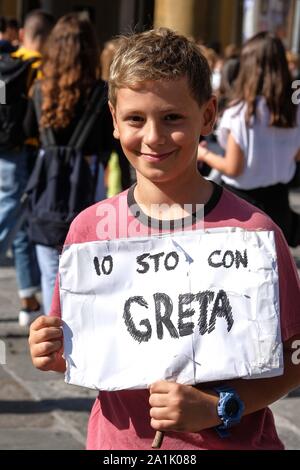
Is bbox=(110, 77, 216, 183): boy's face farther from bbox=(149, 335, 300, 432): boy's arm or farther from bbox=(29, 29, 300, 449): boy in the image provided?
bbox=(149, 335, 300, 432): boy's arm

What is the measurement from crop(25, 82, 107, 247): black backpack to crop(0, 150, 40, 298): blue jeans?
3.07ft

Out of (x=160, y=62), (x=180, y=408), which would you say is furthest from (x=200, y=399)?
(x=160, y=62)

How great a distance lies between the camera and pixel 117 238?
2418 mm

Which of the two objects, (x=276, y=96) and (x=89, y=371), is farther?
(x=276, y=96)

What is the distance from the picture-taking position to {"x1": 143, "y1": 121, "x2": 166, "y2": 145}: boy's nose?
2.33m

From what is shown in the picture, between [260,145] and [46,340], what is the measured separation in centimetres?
341

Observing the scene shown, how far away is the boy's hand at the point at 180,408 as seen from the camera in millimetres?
2188

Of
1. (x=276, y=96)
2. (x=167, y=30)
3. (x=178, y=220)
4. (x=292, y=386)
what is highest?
(x=167, y=30)

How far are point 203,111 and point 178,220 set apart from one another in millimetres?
265

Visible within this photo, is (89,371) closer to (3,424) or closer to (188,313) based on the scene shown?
(188,313)

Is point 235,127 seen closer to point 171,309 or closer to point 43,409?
point 43,409

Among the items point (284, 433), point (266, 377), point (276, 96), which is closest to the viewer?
point (266, 377)

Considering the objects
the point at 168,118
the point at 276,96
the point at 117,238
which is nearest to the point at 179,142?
the point at 168,118

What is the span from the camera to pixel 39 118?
228 inches
